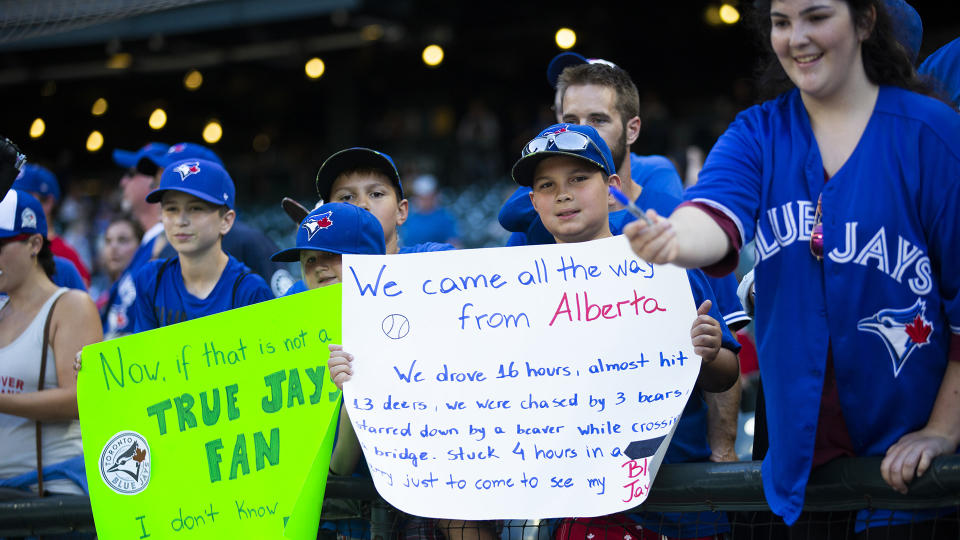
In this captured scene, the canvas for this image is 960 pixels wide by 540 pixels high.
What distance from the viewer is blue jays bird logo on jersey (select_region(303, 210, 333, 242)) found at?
10.9 feet

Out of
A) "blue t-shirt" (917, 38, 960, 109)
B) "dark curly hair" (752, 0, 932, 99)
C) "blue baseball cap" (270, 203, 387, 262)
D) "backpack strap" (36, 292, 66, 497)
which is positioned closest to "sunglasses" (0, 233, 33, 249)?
"backpack strap" (36, 292, 66, 497)

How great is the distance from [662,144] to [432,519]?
443 inches

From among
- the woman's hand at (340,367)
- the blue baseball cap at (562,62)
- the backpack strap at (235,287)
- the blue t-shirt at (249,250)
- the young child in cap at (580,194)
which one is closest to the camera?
the woman's hand at (340,367)

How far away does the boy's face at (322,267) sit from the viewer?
3.36m

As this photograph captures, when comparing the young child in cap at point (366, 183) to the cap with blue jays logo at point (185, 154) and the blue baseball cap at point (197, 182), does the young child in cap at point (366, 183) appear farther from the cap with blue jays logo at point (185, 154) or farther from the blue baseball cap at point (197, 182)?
the cap with blue jays logo at point (185, 154)

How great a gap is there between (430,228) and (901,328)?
25.5 ft

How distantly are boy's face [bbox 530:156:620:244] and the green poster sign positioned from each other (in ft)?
2.32

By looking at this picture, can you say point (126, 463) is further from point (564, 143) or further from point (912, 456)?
point (912, 456)

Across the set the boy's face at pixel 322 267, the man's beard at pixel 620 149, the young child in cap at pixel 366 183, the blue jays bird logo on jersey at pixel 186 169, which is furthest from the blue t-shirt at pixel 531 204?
the blue jays bird logo on jersey at pixel 186 169

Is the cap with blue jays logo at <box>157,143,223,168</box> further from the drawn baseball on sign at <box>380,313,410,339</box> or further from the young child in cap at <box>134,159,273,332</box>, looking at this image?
the drawn baseball on sign at <box>380,313,410,339</box>

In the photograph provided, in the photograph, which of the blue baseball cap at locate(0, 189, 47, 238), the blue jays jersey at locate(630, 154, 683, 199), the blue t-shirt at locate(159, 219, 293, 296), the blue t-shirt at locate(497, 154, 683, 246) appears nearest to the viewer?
the blue t-shirt at locate(497, 154, 683, 246)

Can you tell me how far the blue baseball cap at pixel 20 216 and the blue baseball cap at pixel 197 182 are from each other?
448 mm

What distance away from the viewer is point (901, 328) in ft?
7.23

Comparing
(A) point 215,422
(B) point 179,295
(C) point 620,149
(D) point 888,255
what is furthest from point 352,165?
(D) point 888,255
